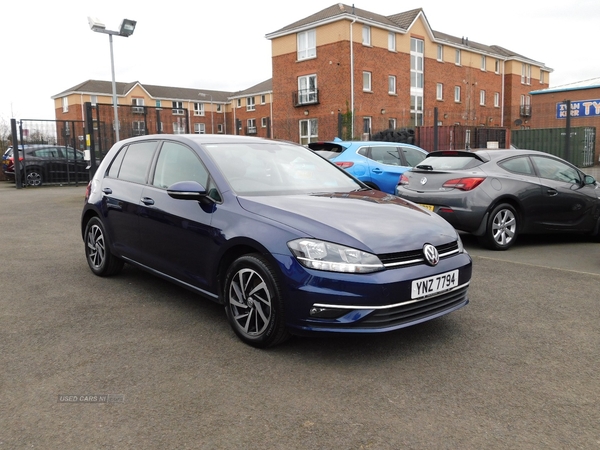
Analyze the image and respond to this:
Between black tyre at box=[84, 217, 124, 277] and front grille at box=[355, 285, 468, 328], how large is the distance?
10.7 ft

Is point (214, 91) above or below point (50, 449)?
above

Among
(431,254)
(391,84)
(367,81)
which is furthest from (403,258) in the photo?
(391,84)

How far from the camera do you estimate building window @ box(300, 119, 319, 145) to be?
37188mm

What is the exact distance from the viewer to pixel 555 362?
3.62 m

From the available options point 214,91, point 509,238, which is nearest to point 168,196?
point 509,238

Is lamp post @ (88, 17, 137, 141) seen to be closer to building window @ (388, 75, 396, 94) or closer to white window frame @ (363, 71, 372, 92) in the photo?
white window frame @ (363, 71, 372, 92)

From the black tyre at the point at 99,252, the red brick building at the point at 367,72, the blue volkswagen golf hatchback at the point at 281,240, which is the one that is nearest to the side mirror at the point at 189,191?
the blue volkswagen golf hatchback at the point at 281,240

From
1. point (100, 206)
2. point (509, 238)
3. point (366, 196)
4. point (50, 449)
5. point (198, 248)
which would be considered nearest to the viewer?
point (50, 449)

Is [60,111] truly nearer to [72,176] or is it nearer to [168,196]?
[72,176]

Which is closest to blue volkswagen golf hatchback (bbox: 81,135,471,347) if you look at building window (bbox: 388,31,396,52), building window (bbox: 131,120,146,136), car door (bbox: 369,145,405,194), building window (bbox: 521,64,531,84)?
car door (bbox: 369,145,405,194)

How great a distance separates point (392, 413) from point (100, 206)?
4.06 m

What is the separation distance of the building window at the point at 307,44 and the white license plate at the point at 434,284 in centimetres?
3512

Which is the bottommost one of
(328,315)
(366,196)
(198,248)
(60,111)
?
(328,315)

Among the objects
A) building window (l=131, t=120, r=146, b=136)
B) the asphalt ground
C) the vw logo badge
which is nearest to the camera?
the asphalt ground
